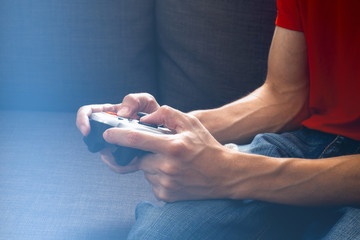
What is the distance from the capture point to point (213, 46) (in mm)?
1030

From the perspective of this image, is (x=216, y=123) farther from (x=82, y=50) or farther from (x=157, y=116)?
(x=82, y=50)

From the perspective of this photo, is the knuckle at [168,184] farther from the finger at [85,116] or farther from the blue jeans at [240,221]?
the finger at [85,116]

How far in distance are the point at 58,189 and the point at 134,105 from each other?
0.84 feet

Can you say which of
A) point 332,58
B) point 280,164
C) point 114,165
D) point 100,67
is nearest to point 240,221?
point 280,164

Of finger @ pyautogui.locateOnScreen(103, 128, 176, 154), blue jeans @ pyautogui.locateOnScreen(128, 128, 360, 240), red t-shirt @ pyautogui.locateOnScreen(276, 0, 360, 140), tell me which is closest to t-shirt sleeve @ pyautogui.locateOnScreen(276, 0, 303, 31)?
red t-shirt @ pyautogui.locateOnScreen(276, 0, 360, 140)

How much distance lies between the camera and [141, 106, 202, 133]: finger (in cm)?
64

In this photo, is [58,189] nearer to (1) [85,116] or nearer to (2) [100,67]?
(1) [85,116]

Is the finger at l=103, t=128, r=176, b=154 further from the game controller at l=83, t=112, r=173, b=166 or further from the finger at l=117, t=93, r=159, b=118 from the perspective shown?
the finger at l=117, t=93, r=159, b=118

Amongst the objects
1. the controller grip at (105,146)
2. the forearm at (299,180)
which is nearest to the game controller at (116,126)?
the controller grip at (105,146)

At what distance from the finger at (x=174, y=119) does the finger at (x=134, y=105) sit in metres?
0.11

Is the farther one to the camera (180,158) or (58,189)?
(58,189)

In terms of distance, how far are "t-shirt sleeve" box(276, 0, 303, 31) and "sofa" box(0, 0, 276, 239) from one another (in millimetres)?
183

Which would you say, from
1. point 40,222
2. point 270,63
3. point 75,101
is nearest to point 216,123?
point 270,63

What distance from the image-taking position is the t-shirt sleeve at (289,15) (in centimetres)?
77
